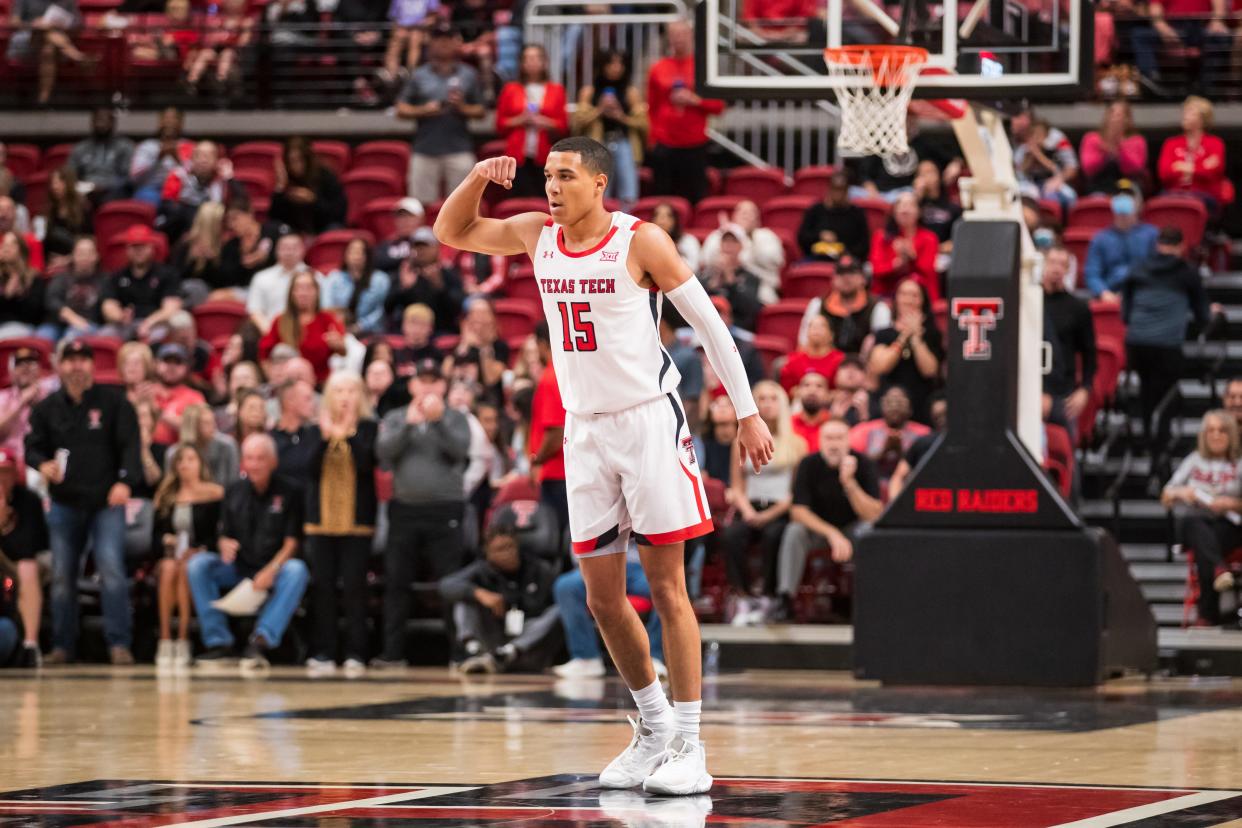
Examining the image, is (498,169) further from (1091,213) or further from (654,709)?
(1091,213)

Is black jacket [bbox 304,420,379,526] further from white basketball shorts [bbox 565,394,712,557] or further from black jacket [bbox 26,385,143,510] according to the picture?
white basketball shorts [bbox 565,394,712,557]

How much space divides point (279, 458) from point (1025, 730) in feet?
25.0

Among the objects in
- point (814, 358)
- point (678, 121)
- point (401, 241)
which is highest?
point (678, 121)

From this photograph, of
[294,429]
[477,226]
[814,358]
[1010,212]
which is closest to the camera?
[477,226]

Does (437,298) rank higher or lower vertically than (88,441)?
higher

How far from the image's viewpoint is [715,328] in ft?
23.0

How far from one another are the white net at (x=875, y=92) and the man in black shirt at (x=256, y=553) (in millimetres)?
5515

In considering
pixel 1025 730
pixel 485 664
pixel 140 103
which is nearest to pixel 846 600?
pixel 485 664

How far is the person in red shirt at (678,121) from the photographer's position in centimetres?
1900

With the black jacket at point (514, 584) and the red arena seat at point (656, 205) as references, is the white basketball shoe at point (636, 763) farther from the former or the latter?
the red arena seat at point (656, 205)

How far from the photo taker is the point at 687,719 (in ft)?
23.2

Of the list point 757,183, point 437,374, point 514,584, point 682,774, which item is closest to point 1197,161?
point 757,183

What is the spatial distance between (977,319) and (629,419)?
211 inches

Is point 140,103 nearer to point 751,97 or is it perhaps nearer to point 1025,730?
point 751,97
